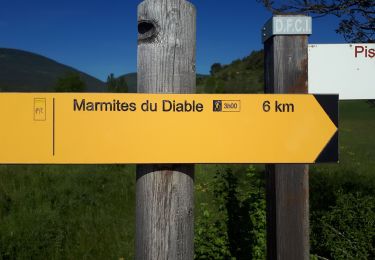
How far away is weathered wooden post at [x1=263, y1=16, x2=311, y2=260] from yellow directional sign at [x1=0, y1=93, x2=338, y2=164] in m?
0.35

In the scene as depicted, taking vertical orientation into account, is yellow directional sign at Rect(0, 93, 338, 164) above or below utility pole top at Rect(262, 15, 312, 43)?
below

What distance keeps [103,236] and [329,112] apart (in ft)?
14.6

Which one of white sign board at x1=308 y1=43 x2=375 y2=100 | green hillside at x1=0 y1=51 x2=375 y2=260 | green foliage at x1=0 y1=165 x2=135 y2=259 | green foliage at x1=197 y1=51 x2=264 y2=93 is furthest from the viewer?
green foliage at x1=197 y1=51 x2=264 y2=93

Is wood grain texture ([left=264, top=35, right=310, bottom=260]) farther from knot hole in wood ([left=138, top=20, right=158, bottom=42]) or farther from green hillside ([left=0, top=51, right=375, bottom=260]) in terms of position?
green hillside ([left=0, top=51, right=375, bottom=260])

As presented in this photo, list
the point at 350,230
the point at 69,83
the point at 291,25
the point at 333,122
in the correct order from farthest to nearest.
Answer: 1. the point at 69,83
2. the point at 350,230
3. the point at 291,25
4. the point at 333,122

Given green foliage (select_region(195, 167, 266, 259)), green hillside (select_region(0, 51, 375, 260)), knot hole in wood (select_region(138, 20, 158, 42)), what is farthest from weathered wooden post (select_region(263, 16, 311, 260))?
green foliage (select_region(195, 167, 266, 259))

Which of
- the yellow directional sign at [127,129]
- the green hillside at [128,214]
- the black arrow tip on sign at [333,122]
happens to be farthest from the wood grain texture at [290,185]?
the green hillside at [128,214]

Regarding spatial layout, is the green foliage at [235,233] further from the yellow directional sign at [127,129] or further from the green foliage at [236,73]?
the green foliage at [236,73]

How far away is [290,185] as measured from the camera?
5.74 feet

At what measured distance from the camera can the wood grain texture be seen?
1.71m

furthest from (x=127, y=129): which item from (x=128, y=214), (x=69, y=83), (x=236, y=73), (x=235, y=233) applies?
(x=236, y=73)

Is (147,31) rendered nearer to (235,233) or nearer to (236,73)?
(235,233)

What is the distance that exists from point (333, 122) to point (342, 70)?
81 cm

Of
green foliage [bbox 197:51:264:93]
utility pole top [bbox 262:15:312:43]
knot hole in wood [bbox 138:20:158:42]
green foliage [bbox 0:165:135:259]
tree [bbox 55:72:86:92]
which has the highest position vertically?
green foliage [bbox 197:51:264:93]
